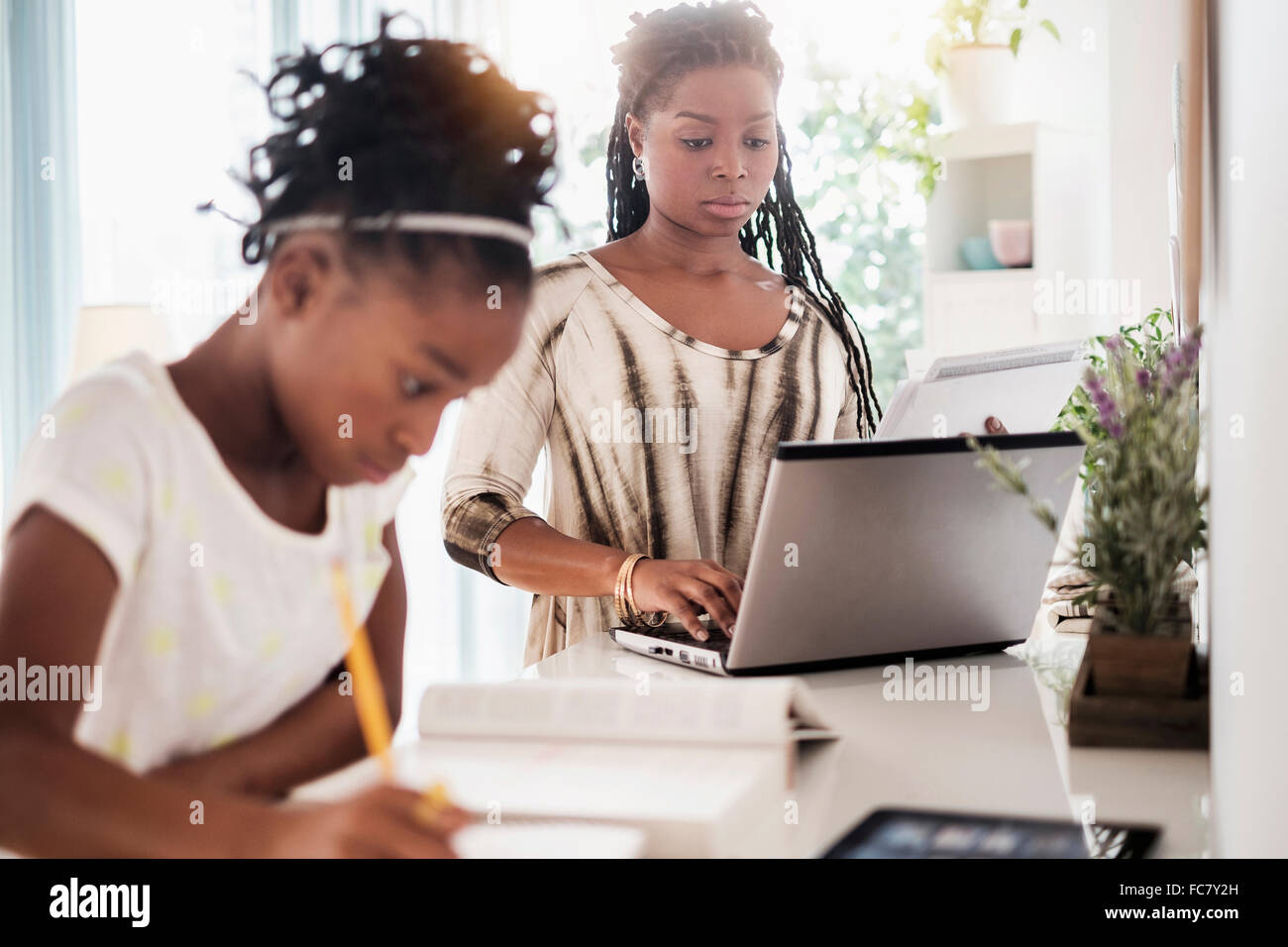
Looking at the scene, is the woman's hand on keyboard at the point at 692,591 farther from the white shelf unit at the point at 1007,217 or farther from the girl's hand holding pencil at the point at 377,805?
the white shelf unit at the point at 1007,217

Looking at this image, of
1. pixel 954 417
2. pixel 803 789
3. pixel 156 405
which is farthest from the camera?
pixel 954 417

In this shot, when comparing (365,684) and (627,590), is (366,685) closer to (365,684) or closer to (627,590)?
(365,684)

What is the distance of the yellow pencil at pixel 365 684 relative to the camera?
0.68m

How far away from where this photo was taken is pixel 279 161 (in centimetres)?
62

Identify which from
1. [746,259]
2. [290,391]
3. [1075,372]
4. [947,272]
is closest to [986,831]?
[290,391]

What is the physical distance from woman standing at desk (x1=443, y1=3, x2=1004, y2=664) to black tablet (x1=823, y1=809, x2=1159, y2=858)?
0.65m

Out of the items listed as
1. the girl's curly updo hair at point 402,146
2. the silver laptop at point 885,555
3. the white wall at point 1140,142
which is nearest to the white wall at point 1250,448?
the silver laptop at point 885,555

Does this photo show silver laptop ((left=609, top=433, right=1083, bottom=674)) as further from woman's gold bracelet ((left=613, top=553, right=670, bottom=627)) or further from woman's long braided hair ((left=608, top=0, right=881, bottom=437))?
woman's long braided hair ((left=608, top=0, right=881, bottom=437))

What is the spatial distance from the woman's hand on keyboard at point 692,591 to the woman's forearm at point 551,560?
3.0 inches

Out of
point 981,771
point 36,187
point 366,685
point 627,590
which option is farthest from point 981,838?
point 36,187

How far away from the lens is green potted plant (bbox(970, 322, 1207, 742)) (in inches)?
34.5

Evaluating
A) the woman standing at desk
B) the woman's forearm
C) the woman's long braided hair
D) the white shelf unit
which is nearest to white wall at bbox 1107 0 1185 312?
the white shelf unit
